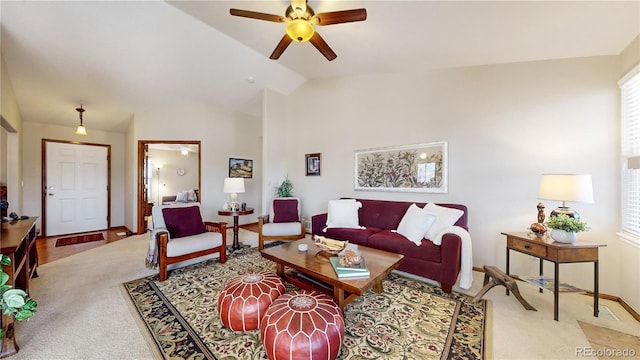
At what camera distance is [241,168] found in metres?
5.66

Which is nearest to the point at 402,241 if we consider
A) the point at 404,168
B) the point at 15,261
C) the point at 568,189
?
the point at 404,168

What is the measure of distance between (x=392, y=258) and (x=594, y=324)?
1.64 meters

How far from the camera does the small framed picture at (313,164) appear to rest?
15.4 ft

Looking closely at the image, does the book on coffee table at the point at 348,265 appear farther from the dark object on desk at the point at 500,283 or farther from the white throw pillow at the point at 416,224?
the dark object on desk at the point at 500,283

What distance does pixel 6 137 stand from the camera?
366 cm

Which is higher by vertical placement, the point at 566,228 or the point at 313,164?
the point at 313,164

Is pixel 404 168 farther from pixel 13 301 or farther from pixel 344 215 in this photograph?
pixel 13 301

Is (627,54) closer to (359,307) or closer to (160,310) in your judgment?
(359,307)

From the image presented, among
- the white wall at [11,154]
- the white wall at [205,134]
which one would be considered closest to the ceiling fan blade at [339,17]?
the white wall at [205,134]

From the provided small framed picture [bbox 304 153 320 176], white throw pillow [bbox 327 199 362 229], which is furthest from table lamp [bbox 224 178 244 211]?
white throw pillow [bbox 327 199 362 229]

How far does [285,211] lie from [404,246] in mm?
2231

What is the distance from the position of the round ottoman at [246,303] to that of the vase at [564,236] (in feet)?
8.07

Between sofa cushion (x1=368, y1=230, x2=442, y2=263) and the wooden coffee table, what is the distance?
40 cm

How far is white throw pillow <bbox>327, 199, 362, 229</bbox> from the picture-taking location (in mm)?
3512
